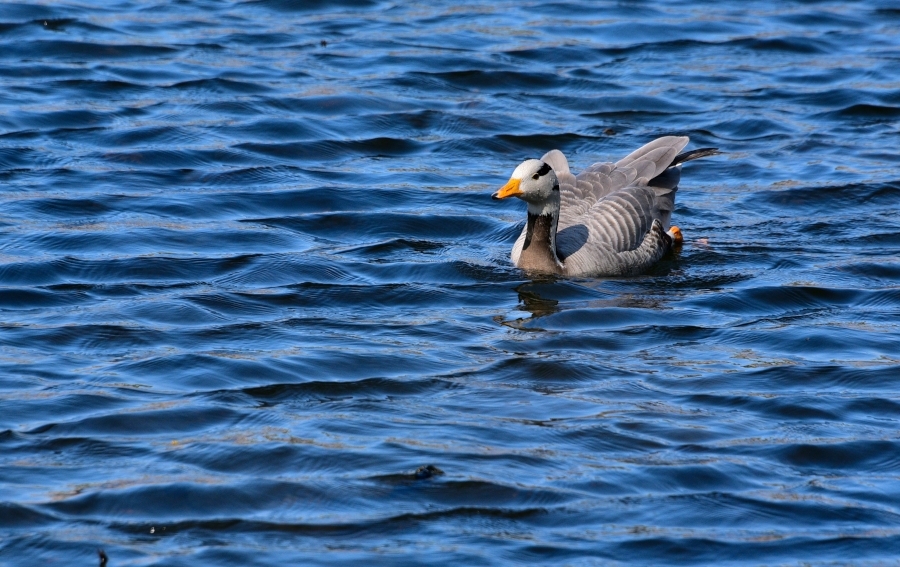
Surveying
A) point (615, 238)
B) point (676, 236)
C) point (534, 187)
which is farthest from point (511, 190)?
point (676, 236)

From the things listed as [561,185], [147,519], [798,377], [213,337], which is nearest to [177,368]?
[213,337]

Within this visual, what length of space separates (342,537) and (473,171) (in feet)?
25.5

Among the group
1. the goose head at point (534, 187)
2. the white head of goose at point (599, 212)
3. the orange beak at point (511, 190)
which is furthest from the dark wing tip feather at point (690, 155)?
the orange beak at point (511, 190)

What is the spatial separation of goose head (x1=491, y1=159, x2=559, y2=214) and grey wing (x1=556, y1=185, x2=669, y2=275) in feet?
1.74

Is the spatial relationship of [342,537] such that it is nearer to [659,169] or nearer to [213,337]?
[213,337]

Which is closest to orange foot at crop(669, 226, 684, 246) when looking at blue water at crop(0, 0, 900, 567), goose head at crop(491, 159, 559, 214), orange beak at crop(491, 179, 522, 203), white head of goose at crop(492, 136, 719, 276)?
white head of goose at crop(492, 136, 719, 276)

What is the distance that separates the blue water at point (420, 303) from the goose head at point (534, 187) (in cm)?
61

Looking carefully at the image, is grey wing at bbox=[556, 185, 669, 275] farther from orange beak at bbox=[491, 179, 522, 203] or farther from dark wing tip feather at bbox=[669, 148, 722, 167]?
orange beak at bbox=[491, 179, 522, 203]

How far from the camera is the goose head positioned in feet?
34.3

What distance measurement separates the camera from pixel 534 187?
34.7ft

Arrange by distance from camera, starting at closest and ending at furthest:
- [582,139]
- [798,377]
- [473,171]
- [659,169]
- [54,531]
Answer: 1. [54,531]
2. [798,377]
3. [659,169]
4. [473,171]
5. [582,139]

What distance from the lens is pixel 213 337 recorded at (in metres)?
9.07

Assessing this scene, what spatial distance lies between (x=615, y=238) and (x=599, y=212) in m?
0.48

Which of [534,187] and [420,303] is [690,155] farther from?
[420,303]
